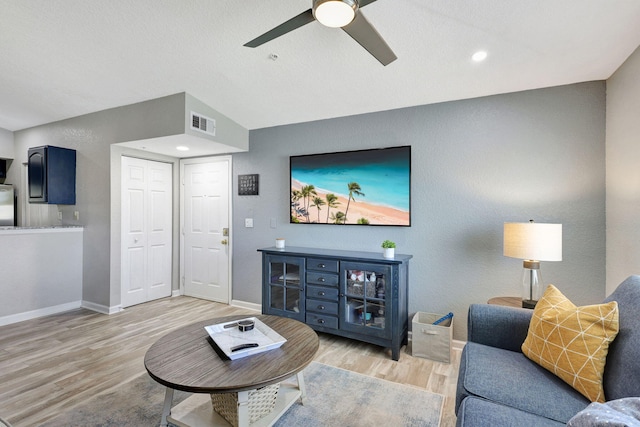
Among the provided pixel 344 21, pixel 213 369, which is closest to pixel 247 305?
pixel 213 369

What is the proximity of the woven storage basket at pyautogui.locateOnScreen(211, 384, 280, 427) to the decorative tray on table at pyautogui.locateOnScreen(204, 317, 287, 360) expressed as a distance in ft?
0.70

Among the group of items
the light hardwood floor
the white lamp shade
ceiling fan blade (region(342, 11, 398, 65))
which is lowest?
the light hardwood floor

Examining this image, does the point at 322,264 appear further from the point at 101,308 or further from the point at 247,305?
the point at 101,308

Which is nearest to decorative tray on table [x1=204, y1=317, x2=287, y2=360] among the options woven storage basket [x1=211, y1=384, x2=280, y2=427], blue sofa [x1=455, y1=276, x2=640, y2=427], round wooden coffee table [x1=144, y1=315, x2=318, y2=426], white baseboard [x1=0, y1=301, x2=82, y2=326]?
round wooden coffee table [x1=144, y1=315, x2=318, y2=426]

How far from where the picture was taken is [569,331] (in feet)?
4.60

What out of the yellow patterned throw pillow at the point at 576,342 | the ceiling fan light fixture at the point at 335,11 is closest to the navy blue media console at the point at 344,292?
the yellow patterned throw pillow at the point at 576,342

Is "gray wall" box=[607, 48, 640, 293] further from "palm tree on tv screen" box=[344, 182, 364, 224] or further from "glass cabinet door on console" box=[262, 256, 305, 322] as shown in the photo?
"glass cabinet door on console" box=[262, 256, 305, 322]

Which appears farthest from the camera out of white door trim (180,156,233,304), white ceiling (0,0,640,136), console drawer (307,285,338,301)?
white door trim (180,156,233,304)

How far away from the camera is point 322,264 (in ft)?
9.73

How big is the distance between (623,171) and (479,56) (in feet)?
4.18

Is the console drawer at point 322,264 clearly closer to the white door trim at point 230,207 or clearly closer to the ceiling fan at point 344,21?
the white door trim at point 230,207

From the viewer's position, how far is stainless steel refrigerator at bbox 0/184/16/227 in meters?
4.57

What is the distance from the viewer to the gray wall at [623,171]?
197cm

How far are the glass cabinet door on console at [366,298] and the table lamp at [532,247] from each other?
3.13ft
